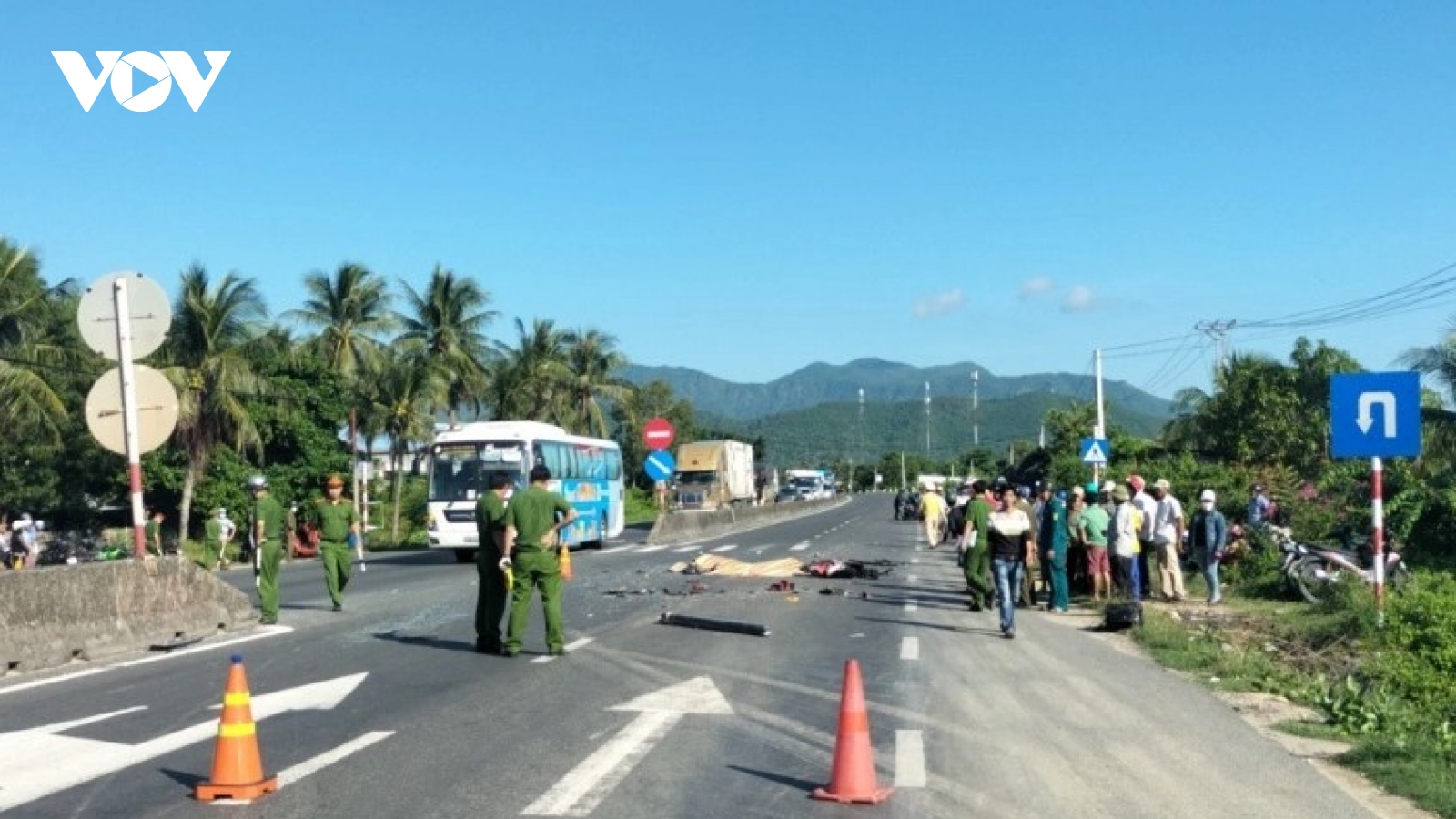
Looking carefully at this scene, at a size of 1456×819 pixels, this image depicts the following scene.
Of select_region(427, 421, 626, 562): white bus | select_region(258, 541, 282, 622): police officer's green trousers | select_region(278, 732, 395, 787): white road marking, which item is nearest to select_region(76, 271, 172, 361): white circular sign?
select_region(258, 541, 282, 622): police officer's green trousers

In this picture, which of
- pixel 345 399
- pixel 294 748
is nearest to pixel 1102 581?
pixel 294 748

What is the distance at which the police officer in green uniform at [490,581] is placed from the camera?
46.3ft

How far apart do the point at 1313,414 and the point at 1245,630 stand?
32.3 metres

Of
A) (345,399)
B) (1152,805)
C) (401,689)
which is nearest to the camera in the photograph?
(1152,805)

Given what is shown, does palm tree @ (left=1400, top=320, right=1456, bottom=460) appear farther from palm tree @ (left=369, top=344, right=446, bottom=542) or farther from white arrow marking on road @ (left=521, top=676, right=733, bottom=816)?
palm tree @ (left=369, top=344, right=446, bottom=542)

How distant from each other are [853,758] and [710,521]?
4144cm

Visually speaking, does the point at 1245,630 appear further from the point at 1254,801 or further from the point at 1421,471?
the point at 1421,471

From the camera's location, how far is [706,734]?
966 centimetres

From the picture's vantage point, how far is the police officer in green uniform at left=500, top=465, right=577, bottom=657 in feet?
44.9

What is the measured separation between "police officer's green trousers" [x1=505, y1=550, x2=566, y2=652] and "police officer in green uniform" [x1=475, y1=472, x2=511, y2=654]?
0.31 metres

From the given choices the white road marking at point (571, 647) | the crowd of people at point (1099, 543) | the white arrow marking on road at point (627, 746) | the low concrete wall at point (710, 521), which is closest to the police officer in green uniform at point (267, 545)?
the white road marking at point (571, 647)

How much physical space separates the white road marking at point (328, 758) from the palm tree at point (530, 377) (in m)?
59.4

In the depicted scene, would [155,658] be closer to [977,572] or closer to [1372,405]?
[977,572]

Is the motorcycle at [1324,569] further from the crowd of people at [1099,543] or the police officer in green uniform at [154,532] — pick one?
the police officer in green uniform at [154,532]
